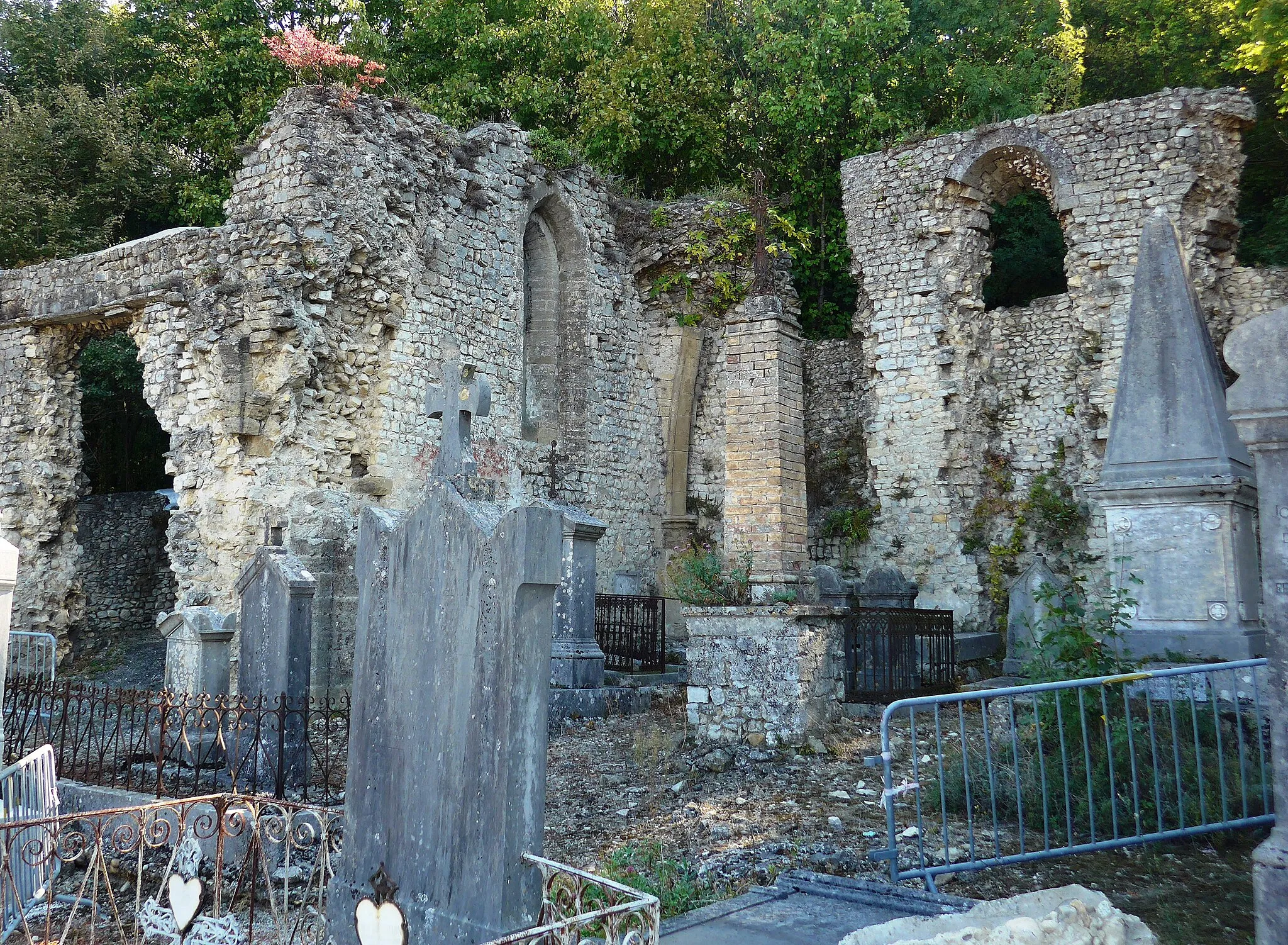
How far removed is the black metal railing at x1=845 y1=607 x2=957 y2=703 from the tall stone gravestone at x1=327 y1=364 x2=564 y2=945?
5.91m

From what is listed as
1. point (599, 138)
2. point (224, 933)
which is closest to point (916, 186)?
point (599, 138)

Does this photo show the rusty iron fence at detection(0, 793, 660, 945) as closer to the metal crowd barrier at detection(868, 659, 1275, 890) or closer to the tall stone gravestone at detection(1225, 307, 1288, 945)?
the metal crowd barrier at detection(868, 659, 1275, 890)

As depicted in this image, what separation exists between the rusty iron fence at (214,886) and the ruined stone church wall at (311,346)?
5.07m

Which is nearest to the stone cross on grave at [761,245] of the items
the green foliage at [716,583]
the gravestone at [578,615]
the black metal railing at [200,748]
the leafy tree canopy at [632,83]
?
the green foliage at [716,583]

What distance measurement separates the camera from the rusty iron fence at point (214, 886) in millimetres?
3393

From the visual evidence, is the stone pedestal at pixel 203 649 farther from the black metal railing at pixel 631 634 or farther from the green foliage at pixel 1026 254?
the green foliage at pixel 1026 254

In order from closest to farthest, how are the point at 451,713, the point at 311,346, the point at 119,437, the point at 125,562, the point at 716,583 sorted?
1. the point at 451,713
2. the point at 716,583
3. the point at 311,346
4. the point at 125,562
5. the point at 119,437

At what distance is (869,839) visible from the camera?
5.70 meters

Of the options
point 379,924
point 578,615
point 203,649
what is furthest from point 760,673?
point 379,924

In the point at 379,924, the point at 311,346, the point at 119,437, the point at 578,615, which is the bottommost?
the point at 379,924

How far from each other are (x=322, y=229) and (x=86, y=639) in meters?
8.23

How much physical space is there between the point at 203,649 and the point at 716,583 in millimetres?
4284

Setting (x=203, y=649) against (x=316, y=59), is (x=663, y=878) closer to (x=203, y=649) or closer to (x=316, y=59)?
(x=203, y=649)

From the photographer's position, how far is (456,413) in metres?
4.46
